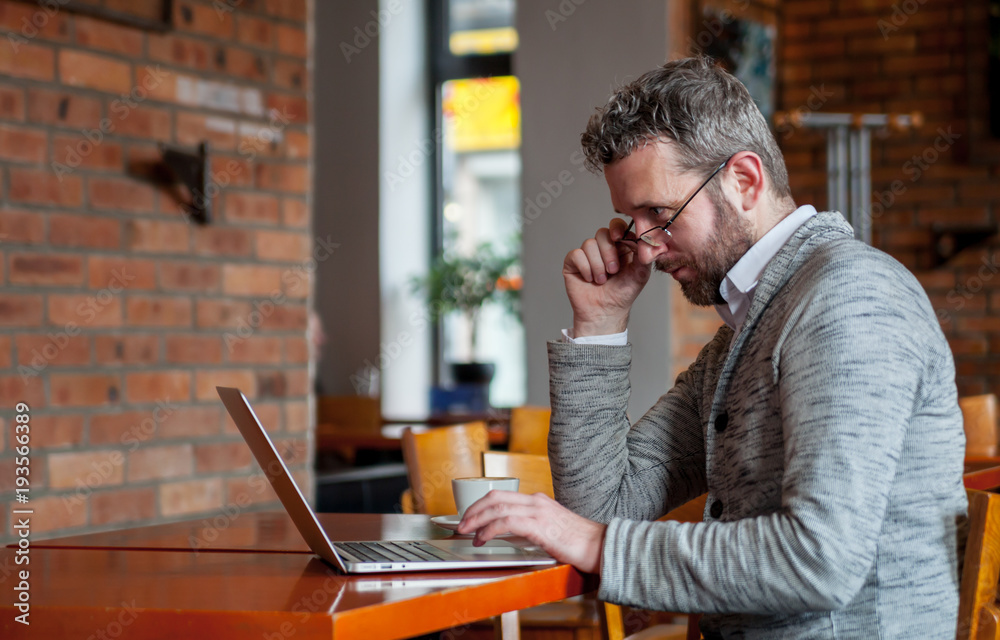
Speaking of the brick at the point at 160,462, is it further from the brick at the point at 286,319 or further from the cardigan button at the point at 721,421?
the cardigan button at the point at 721,421

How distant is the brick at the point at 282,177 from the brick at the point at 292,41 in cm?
30

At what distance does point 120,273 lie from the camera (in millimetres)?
2352

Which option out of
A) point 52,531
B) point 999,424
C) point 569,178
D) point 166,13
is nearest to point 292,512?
point 52,531

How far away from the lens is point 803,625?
1.16 m

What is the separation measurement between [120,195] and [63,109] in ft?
0.73

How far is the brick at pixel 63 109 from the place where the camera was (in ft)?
7.18

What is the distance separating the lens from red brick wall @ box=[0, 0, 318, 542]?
2.18 m

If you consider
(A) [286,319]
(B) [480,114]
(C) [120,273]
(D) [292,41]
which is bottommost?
(A) [286,319]

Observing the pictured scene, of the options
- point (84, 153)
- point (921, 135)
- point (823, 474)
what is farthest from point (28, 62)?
point (921, 135)

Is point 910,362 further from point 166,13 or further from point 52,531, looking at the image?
point 166,13

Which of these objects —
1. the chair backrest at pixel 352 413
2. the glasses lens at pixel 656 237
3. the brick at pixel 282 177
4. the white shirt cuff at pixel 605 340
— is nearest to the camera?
the glasses lens at pixel 656 237

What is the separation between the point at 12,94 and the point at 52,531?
894 mm

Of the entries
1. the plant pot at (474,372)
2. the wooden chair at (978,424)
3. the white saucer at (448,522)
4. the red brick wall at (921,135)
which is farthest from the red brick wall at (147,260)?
the plant pot at (474,372)

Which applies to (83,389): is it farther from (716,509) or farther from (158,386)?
(716,509)
